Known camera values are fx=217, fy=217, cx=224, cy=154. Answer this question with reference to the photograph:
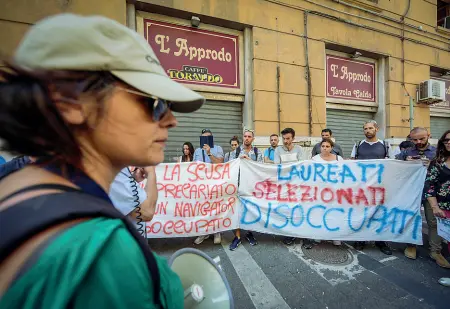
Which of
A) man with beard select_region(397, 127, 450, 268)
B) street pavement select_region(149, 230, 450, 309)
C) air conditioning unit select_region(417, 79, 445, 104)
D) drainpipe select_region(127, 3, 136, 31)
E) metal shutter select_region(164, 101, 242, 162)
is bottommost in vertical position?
street pavement select_region(149, 230, 450, 309)

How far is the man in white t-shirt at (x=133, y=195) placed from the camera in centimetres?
143

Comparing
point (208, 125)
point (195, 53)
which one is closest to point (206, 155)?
point (208, 125)

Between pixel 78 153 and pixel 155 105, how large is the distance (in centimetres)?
26

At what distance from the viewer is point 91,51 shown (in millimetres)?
564

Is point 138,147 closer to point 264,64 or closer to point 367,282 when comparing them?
point 367,282

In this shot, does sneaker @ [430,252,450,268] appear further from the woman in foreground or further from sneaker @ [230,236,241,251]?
the woman in foreground

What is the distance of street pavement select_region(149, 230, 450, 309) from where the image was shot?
2453mm

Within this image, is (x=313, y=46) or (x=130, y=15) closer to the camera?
(x=130, y=15)

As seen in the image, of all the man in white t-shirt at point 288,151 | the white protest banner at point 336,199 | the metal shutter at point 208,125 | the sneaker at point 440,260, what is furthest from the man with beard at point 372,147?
the metal shutter at point 208,125

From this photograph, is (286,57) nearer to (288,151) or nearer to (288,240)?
(288,151)

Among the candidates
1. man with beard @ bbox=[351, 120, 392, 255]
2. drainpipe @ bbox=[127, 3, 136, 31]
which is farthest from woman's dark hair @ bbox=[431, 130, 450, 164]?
drainpipe @ bbox=[127, 3, 136, 31]

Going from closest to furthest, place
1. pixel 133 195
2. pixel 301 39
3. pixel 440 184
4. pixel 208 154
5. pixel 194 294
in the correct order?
pixel 194 294, pixel 133 195, pixel 440 184, pixel 208 154, pixel 301 39

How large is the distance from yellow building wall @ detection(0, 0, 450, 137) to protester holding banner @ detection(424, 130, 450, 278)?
4.16 meters

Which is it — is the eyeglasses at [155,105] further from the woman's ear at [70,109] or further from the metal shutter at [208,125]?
the metal shutter at [208,125]
